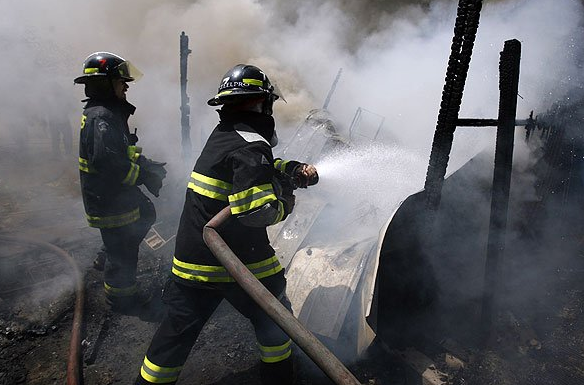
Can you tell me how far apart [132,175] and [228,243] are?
1.51 metres

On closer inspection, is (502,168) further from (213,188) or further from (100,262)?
(100,262)

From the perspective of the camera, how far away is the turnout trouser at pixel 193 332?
249cm

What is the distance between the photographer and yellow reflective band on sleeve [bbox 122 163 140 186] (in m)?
3.50

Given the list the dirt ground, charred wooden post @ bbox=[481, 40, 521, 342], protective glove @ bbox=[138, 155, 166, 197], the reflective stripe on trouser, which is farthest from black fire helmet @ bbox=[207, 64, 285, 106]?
the dirt ground

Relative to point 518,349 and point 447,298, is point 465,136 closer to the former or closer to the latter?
point 447,298

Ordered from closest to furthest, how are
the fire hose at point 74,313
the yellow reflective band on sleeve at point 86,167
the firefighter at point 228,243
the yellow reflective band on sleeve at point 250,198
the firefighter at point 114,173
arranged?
the yellow reflective band on sleeve at point 250,198, the firefighter at point 228,243, the fire hose at point 74,313, the firefighter at point 114,173, the yellow reflective band on sleeve at point 86,167

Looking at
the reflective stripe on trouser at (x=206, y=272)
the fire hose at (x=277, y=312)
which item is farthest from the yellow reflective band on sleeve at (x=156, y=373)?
the fire hose at (x=277, y=312)

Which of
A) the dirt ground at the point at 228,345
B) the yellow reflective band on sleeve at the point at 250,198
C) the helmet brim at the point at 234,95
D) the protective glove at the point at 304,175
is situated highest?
the helmet brim at the point at 234,95

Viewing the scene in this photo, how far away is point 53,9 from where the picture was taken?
561 inches

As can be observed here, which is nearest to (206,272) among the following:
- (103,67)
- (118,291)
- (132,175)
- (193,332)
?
(193,332)

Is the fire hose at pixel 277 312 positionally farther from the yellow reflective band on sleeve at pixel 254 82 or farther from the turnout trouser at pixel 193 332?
the yellow reflective band on sleeve at pixel 254 82

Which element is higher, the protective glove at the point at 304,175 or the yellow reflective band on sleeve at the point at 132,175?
the protective glove at the point at 304,175

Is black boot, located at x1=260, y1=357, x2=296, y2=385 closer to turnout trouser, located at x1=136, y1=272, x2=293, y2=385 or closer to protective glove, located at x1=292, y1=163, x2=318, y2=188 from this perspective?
turnout trouser, located at x1=136, y1=272, x2=293, y2=385

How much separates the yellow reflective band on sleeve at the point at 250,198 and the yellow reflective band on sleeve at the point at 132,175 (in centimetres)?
166
